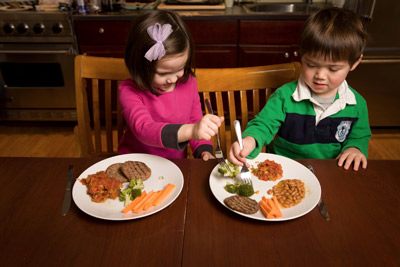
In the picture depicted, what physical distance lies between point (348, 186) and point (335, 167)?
0.10 meters

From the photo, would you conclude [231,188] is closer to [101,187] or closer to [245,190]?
[245,190]

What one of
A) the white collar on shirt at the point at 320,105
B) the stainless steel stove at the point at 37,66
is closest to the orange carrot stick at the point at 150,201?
the white collar on shirt at the point at 320,105

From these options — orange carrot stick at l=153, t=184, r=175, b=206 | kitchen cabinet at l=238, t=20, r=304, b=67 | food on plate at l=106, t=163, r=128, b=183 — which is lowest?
orange carrot stick at l=153, t=184, r=175, b=206

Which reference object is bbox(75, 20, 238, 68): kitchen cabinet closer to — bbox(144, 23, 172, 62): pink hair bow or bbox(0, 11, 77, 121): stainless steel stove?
bbox(0, 11, 77, 121): stainless steel stove

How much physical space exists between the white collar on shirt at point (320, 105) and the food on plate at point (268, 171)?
373 millimetres

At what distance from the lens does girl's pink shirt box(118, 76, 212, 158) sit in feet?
3.68

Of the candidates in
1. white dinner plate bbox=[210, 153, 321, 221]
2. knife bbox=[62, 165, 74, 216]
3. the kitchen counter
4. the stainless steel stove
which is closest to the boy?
white dinner plate bbox=[210, 153, 321, 221]

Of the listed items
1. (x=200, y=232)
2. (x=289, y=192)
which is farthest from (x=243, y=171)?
(x=200, y=232)

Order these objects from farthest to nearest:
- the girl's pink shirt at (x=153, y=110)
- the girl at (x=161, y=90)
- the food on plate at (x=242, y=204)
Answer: the girl's pink shirt at (x=153, y=110) < the girl at (x=161, y=90) < the food on plate at (x=242, y=204)

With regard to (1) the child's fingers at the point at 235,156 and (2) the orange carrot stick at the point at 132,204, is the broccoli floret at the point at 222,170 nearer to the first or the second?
(1) the child's fingers at the point at 235,156

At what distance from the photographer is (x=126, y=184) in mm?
878

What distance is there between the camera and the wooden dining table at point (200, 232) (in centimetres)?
64

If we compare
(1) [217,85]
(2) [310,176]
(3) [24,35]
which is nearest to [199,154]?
(1) [217,85]

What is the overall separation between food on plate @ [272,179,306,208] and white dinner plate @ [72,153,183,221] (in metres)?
0.27
